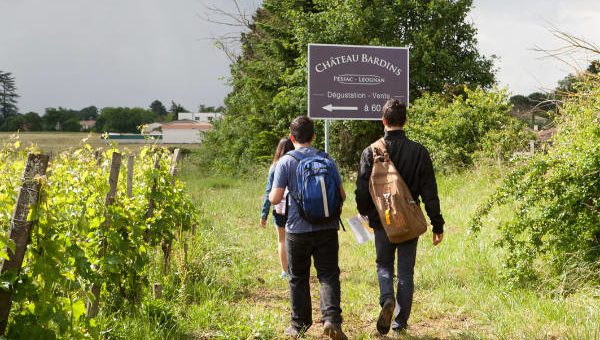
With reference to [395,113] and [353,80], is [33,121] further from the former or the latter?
[395,113]

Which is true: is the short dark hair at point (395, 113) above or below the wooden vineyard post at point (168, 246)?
above

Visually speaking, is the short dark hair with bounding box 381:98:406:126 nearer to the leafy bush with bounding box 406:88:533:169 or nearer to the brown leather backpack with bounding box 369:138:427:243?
the brown leather backpack with bounding box 369:138:427:243

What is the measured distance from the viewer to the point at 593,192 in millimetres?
4367

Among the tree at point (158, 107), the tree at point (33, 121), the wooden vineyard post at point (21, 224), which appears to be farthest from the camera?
the tree at point (158, 107)

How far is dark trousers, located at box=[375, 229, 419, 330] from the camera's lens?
3.69 metres

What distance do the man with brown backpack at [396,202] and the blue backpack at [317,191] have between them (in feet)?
0.79

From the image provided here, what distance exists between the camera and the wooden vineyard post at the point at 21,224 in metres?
2.39

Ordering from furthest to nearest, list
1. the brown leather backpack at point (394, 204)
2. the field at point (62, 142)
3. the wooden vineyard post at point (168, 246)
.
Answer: the wooden vineyard post at point (168, 246) < the field at point (62, 142) < the brown leather backpack at point (394, 204)

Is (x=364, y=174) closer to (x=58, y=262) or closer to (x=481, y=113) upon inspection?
(x=58, y=262)

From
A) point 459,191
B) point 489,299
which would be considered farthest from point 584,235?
point 459,191

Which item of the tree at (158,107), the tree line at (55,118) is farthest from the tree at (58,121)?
the tree at (158,107)

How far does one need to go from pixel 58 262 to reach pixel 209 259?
3.20 m

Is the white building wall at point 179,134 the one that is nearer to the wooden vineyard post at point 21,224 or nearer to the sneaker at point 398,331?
the sneaker at point 398,331

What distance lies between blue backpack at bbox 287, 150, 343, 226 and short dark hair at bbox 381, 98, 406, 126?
0.59 meters
